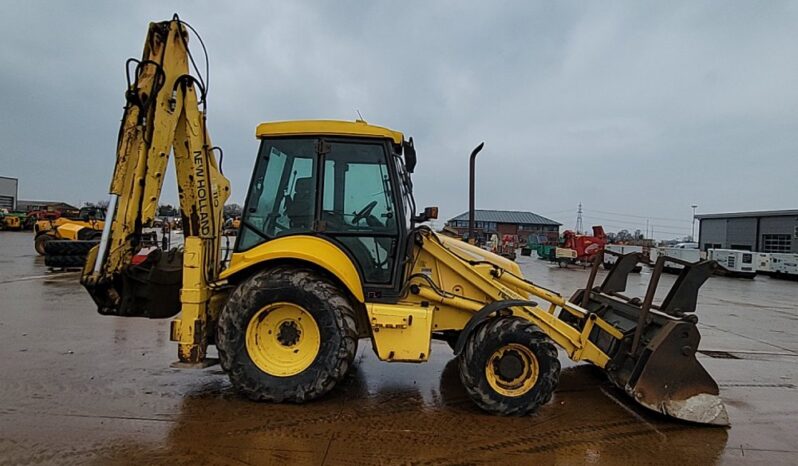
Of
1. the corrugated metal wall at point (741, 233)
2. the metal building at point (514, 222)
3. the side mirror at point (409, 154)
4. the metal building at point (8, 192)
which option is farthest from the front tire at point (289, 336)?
the metal building at point (8, 192)

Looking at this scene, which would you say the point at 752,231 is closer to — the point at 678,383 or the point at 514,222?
the point at 514,222

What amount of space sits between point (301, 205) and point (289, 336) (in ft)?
3.96

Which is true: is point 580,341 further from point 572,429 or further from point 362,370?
point 362,370

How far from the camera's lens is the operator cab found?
459cm

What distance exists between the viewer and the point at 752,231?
37125mm

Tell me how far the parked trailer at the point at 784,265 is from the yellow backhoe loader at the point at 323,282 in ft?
88.9

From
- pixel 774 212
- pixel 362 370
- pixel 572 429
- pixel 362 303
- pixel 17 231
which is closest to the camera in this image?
pixel 572 429

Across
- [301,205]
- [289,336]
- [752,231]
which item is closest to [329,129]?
[301,205]

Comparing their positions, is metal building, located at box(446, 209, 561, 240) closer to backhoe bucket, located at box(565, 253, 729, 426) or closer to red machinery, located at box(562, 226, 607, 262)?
red machinery, located at box(562, 226, 607, 262)

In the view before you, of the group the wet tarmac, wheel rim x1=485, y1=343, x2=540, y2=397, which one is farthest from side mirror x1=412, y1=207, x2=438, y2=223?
the wet tarmac

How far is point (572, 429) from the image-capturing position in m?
4.12

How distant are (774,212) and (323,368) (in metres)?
41.1

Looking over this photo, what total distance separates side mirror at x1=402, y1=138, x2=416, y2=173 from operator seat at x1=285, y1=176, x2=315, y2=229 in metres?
0.97

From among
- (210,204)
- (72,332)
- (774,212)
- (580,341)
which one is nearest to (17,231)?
(72,332)
